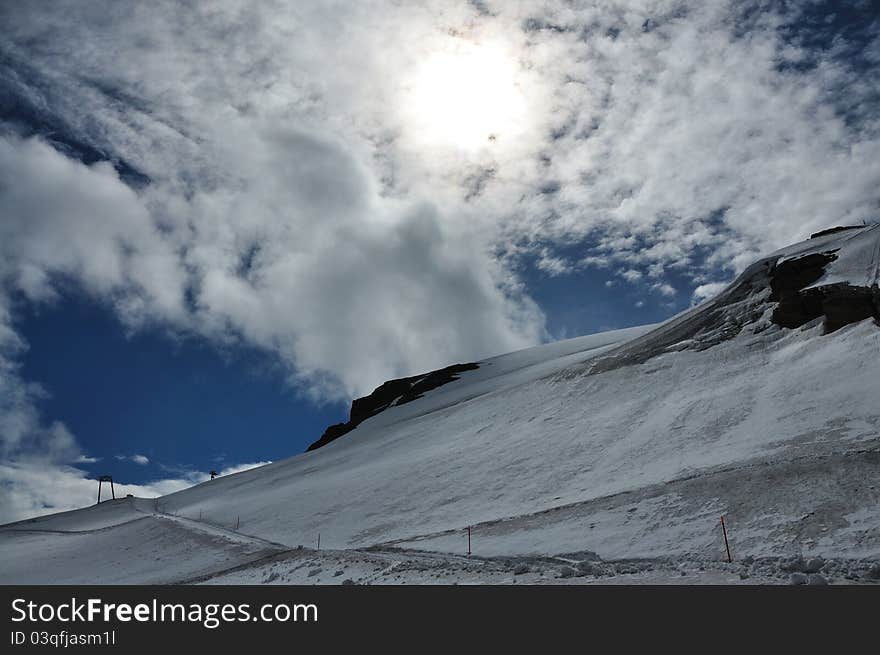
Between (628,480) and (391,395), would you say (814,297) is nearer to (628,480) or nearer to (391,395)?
(628,480)

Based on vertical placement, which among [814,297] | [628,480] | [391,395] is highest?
[391,395]

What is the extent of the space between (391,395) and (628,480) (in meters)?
79.2

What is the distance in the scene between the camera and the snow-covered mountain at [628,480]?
14594 millimetres

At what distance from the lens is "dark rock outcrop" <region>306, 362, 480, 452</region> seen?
84.5 meters

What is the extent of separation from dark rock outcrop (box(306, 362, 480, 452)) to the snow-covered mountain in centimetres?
3469

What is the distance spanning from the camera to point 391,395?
9850 centimetres

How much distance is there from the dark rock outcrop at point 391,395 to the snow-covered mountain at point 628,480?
34691 millimetres

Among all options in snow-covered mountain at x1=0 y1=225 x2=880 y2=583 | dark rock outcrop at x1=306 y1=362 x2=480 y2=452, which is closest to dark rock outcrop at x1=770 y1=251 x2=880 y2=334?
snow-covered mountain at x1=0 y1=225 x2=880 y2=583

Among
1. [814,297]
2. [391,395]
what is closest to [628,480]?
[814,297]

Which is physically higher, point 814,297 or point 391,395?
point 391,395
